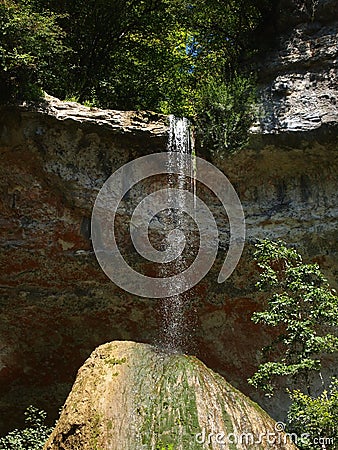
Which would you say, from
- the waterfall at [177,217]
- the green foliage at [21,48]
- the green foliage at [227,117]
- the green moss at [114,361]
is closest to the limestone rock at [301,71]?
the green foliage at [227,117]

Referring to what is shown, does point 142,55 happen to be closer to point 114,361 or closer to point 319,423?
point 114,361

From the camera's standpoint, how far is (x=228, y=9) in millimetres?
9297

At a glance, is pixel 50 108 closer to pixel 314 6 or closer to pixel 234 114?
pixel 234 114

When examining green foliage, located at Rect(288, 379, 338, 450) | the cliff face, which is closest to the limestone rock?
the cliff face

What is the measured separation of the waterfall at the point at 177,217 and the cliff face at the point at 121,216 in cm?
13

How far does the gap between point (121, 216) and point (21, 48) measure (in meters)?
2.79

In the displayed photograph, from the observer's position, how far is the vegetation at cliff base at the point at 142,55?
7090 mm

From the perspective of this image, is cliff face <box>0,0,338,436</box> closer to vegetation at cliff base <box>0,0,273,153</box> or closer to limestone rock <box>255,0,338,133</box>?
limestone rock <box>255,0,338,133</box>

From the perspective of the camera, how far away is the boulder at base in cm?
339

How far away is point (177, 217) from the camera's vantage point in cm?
827

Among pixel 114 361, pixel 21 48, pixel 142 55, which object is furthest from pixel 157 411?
pixel 142 55

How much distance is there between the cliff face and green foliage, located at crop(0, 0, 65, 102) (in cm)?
27

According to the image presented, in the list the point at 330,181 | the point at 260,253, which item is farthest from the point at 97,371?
the point at 330,181

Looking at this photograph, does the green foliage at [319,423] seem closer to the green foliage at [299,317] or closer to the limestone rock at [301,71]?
the green foliage at [299,317]
